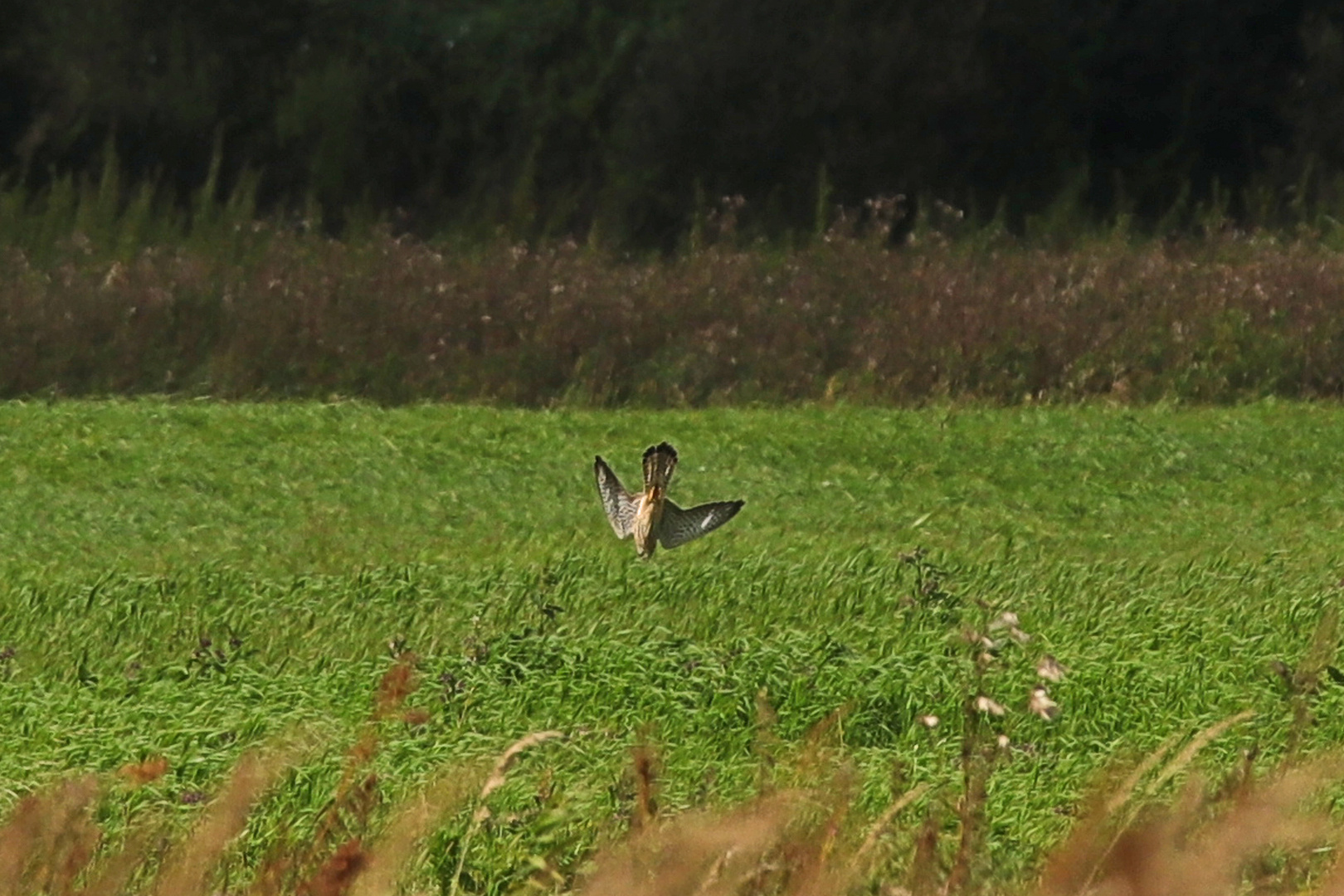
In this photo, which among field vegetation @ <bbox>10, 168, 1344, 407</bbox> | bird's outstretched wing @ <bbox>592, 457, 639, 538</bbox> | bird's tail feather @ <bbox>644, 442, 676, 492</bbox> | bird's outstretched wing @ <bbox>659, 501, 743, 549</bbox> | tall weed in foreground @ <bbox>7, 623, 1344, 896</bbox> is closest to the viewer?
tall weed in foreground @ <bbox>7, 623, 1344, 896</bbox>

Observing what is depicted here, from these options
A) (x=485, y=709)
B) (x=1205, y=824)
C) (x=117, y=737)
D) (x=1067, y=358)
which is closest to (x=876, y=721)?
(x=485, y=709)

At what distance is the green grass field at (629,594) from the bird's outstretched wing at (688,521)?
1.42 feet

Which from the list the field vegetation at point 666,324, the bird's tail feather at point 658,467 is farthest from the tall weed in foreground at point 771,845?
the field vegetation at point 666,324

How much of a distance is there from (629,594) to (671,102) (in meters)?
9.93

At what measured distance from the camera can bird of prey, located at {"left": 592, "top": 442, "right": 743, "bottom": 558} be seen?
522cm

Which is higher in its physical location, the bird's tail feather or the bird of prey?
the bird's tail feather

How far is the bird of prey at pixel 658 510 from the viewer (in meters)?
5.22

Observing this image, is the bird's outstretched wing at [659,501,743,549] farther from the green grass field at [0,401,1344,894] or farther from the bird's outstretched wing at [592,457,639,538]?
the green grass field at [0,401,1344,894]

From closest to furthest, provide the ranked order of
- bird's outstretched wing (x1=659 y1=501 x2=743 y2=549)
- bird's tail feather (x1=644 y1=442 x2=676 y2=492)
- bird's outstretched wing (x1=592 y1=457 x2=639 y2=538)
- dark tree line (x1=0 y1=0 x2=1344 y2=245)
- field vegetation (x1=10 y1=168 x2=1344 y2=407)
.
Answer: bird's tail feather (x1=644 y1=442 x2=676 y2=492)
bird's outstretched wing (x1=659 y1=501 x2=743 y2=549)
bird's outstretched wing (x1=592 y1=457 x2=639 y2=538)
field vegetation (x1=10 y1=168 x2=1344 y2=407)
dark tree line (x1=0 y1=0 x2=1344 y2=245)

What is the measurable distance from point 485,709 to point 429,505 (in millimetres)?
2852

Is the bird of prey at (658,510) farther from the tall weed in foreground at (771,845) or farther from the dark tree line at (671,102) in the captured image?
the dark tree line at (671,102)

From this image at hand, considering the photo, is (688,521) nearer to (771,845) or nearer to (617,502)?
(617,502)

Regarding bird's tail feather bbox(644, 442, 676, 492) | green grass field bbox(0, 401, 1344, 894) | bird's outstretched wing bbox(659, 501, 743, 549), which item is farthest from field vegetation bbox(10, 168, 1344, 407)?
bird's tail feather bbox(644, 442, 676, 492)

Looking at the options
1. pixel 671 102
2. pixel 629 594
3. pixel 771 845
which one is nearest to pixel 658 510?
pixel 629 594
